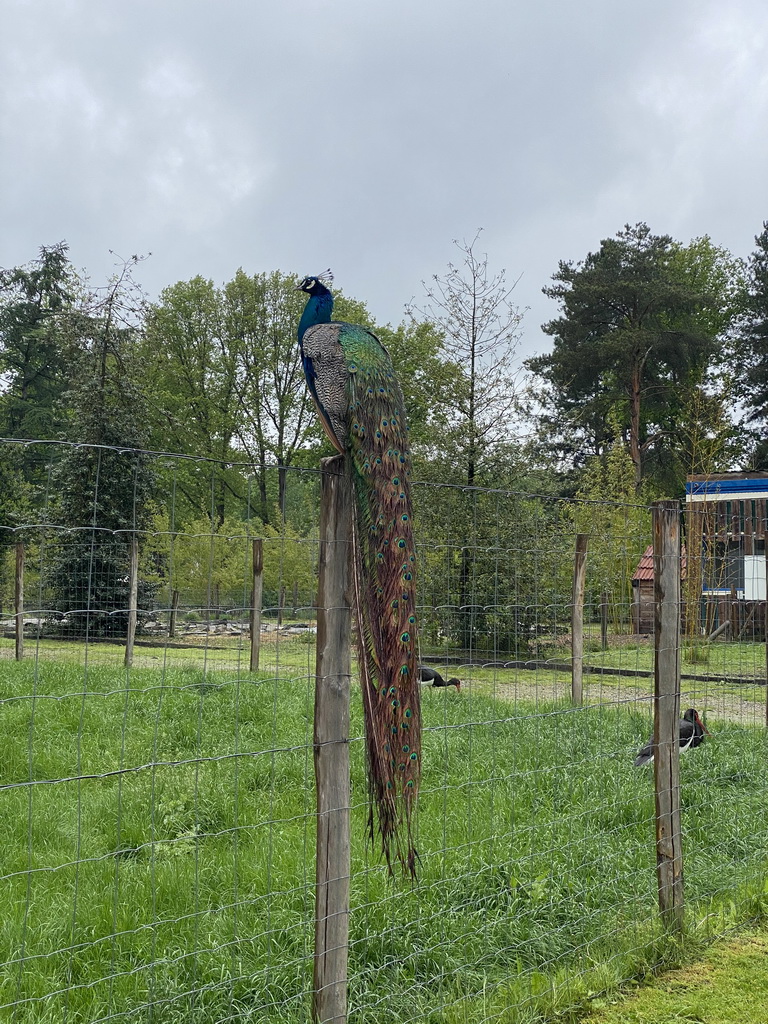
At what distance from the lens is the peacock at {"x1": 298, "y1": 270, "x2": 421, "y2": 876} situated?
2.35 meters

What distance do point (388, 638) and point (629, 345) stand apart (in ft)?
81.6

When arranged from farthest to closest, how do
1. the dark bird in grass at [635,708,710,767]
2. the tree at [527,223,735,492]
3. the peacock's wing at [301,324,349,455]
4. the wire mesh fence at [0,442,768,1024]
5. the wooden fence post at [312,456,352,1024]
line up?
the tree at [527,223,735,492] → the dark bird in grass at [635,708,710,767] → the peacock's wing at [301,324,349,455] → the wire mesh fence at [0,442,768,1024] → the wooden fence post at [312,456,352,1024]

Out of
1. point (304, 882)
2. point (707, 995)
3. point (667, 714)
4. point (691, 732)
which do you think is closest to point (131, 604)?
point (304, 882)

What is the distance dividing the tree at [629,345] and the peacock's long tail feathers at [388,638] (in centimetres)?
2383

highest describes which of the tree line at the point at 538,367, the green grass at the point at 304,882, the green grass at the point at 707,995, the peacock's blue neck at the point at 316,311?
the tree line at the point at 538,367

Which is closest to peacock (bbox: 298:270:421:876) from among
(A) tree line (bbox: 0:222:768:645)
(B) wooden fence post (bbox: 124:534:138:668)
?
(B) wooden fence post (bbox: 124:534:138:668)

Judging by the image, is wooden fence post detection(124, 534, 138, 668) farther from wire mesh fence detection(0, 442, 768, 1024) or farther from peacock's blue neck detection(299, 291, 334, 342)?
peacock's blue neck detection(299, 291, 334, 342)

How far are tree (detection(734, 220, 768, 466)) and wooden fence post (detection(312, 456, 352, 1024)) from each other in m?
26.9

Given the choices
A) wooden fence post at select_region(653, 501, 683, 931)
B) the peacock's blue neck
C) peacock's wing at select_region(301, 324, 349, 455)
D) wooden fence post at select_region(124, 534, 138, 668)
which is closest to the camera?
wooden fence post at select_region(124, 534, 138, 668)

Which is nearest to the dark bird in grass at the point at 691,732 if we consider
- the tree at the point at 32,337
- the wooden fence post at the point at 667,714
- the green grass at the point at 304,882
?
the green grass at the point at 304,882

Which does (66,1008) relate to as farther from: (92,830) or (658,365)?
(658,365)

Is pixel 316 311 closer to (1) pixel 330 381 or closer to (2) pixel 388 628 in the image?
(1) pixel 330 381

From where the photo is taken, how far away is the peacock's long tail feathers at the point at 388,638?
2344 millimetres

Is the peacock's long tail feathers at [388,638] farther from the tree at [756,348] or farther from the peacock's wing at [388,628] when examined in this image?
the tree at [756,348]
